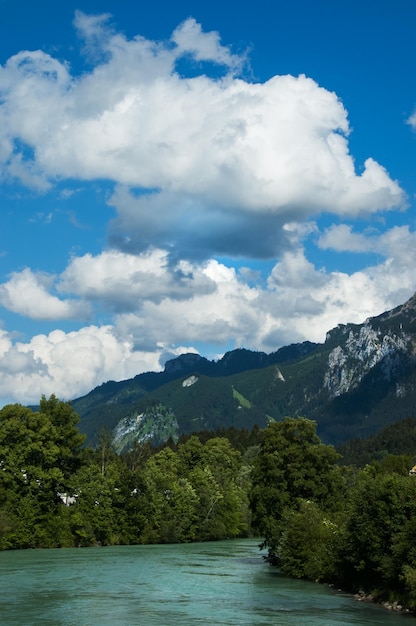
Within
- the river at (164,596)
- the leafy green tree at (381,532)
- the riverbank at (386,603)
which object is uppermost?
the leafy green tree at (381,532)

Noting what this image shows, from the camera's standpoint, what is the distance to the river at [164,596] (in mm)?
46625

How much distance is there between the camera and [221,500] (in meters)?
148

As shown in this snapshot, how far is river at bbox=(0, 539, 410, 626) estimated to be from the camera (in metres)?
46.6

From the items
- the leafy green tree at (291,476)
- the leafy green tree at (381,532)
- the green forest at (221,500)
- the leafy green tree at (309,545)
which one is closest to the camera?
the leafy green tree at (381,532)

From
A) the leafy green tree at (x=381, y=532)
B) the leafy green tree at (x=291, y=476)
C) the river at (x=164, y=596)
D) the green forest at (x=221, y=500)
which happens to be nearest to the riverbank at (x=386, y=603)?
the green forest at (x=221, y=500)

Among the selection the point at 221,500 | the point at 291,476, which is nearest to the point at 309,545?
the point at 291,476

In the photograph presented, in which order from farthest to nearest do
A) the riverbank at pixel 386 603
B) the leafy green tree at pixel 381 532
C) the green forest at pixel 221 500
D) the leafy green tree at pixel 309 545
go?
the leafy green tree at pixel 309 545
the green forest at pixel 221 500
the leafy green tree at pixel 381 532
the riverbank at pixel 386 603

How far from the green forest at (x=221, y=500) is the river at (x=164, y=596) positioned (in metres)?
3.36

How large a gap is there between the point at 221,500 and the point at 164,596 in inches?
3612

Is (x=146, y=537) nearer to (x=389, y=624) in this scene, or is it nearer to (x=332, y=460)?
(x=332, y=460)

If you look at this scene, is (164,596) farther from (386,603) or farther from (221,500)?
(221,500)

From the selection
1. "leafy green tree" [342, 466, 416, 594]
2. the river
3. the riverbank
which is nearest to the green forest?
"leafy green tree" [342, 466, 416, 594]

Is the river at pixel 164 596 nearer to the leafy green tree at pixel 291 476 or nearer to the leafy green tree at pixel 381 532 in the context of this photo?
the leafy green tree at pixel 381 532

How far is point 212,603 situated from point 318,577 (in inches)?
770
